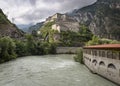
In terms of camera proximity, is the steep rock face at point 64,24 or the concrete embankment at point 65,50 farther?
the steep rock face at point 64,24

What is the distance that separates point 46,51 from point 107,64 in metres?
90.5

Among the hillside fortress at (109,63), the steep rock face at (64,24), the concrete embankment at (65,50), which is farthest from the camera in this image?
the steep rock face at (64,24)

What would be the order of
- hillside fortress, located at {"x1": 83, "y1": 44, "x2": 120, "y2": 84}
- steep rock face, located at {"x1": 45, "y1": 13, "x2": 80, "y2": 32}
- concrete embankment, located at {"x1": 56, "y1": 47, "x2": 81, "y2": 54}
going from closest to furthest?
1. hillside fortress, located at {"x1": 83, "y1": 44, "x2": 120, "y2": 84}
2. concrete embankment, located at {"x1": 56, "y1": 47, "x2": 81, "y2": 54}
3. steep rock face, located at {"x1": 45, "y1": 13, "x2": 80, "y2": 32}

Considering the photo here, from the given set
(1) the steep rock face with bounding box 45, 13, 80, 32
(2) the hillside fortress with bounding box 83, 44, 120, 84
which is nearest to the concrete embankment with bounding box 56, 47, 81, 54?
(1) the steep rock face with bounding box 45, 13, 80, 32

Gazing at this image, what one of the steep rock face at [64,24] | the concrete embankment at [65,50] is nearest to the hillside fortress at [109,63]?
the concrete embankment at [65,50]

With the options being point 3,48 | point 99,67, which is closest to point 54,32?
point 3,48

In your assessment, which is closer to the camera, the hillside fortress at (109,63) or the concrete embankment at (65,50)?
the hillside fortress at (109,63)

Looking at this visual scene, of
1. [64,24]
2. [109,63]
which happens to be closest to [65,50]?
[64,24]

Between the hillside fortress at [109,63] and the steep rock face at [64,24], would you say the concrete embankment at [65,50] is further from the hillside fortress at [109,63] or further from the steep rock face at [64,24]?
the hillside fortress at [109,63]

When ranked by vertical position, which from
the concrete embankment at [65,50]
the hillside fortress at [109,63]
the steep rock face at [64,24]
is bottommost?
the concrete embankment at [65,50]

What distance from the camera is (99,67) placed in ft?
119

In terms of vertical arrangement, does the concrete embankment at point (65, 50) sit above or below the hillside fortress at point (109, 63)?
below

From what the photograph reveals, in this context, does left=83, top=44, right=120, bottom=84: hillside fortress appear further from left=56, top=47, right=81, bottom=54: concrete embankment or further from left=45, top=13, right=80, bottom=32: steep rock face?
left=45, top=13, right=80, bottom=32: steep rock face

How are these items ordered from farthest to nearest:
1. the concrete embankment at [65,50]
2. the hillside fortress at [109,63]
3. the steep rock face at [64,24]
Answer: the steep rock face at [64,24] → the concrete embankment at [65,50] → the hillside fortress at [109,63]
